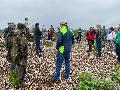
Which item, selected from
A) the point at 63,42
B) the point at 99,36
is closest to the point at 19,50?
the point at 63,42

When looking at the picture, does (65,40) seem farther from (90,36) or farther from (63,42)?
(90,36)

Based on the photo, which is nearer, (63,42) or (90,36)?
(63,42)

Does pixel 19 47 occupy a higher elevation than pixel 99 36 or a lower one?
lower

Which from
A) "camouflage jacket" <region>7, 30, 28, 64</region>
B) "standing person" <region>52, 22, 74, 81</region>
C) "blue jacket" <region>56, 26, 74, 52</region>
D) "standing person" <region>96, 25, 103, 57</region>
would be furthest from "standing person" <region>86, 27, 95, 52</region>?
"camouflage jacket" <region>7, 30, 28, 64</region>

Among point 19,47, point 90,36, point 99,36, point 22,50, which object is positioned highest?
point 90,36

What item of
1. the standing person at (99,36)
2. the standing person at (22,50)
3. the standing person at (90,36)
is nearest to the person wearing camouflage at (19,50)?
the standing person at (22,50)

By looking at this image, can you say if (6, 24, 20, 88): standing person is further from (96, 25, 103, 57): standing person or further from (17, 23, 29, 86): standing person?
(96, 25, 103, 57): standing person

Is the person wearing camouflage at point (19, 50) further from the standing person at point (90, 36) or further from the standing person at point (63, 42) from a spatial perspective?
the standing person at point (90, 36)

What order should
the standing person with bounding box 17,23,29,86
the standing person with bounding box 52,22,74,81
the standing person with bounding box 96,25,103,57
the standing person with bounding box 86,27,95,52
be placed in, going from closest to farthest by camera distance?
the standing person with bounding box 17,23,29,86, the standing person with bounding box 52,22,74,81, the standing person with bounding box 96,25,103,57, the standing person with bounding box 86,27,95,52

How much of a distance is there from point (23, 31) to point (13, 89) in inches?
101

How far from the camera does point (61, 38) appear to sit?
25359 mm

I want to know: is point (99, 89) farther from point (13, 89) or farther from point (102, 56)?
point (102, 56)

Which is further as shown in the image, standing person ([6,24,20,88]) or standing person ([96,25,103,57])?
standing person ([96,25,103,57])

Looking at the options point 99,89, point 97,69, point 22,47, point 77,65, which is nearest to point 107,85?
point 99,89
